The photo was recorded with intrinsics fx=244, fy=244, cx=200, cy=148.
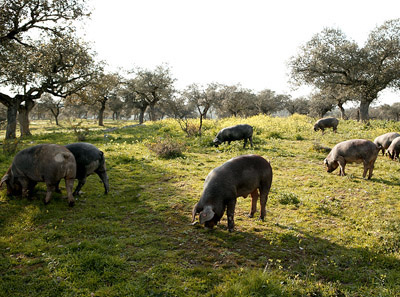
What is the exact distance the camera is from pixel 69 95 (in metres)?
28.2

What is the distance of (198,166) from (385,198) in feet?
25.3

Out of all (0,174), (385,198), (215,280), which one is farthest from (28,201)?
(385,198)

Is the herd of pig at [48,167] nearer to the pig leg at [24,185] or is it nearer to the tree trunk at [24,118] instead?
the pig leg at [24,185]

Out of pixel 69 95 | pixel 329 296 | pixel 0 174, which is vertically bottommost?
pixel 329 296

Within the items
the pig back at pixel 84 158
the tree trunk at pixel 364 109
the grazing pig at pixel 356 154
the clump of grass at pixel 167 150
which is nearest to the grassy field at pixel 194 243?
the grazing pig at pixel 356 154

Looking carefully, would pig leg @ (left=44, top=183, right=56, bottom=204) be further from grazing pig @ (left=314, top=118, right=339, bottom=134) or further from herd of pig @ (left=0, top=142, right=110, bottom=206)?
grazing pig @ (left=314, top=118, right=339, bottom=134)

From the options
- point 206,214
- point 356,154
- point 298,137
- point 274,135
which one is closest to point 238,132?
point 274,135

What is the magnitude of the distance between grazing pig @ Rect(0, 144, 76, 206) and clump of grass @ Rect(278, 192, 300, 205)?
21.5 ft

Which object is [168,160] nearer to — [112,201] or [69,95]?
[112,201]

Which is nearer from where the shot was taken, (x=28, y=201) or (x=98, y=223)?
(x=98, y=223)

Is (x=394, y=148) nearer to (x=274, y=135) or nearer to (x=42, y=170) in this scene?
(x=274, y=135)

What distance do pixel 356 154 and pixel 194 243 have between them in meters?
8.58

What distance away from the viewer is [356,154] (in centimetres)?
1039

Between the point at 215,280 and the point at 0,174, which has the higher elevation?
the point at 0,174
